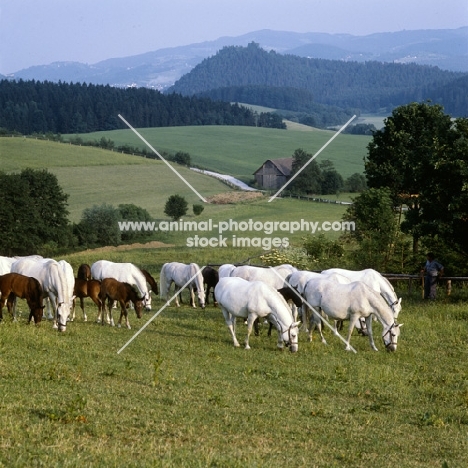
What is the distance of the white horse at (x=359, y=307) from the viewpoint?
19.2 m

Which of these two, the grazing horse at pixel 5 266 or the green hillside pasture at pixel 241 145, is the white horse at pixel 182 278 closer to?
the grazing horse at pixel 5 266

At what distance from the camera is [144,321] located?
74.4ft

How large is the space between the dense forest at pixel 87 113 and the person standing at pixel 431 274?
14817 centimetres

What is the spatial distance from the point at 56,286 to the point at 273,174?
83.8 m

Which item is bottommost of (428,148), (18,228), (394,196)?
(18,228)

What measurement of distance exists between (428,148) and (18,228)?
131 ft

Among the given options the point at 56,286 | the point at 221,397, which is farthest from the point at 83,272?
the point at 221,397

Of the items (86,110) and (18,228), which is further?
(86,110)

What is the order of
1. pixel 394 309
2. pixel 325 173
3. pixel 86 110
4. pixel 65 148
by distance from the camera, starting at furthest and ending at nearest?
pixel 86 110, pixel 65 148, pixel 325 173, pixel 394 309

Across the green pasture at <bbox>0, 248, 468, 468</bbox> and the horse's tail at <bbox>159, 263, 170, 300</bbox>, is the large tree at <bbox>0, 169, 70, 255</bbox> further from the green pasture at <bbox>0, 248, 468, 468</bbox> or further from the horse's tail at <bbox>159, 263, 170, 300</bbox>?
the green pasture at <bbox>0, 248, 468, 468</bbox>

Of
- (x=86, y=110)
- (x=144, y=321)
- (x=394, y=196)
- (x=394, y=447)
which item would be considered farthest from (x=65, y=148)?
(x=394, y=447)

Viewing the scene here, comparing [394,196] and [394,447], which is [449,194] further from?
[394,447]

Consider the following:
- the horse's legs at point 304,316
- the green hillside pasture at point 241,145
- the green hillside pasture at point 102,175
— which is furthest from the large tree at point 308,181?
the horse's legs at point 304,316

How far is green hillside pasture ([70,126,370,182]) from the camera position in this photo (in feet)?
399
